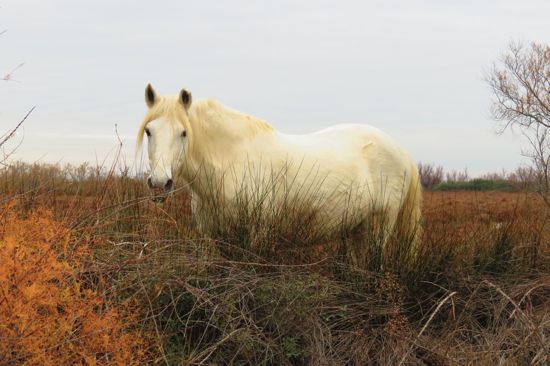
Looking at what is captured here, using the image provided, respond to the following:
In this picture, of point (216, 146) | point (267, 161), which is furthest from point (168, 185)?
point (267, 161)

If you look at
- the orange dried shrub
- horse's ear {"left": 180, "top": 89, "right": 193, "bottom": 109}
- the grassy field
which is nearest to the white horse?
horse's ear {"left": 180, "top": 89, "right": 193, "bottom": 109}

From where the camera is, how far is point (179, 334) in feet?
11.3

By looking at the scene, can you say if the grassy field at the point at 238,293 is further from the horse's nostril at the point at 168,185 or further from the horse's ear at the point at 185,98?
the horse's ear at the point at 185,98

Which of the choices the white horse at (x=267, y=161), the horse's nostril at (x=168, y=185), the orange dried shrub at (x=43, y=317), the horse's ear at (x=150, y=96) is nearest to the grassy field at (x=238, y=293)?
the orange dried shrub at (x=43, y=317)

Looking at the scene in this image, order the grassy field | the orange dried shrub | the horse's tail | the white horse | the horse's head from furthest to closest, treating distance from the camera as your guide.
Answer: the horse's tail < the white horse < the horse's head < the grassy field < the orange dried shrub

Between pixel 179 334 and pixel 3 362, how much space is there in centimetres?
120

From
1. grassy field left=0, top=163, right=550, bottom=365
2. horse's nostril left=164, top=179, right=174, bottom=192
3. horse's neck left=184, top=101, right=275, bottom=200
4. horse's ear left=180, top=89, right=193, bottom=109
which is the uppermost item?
horse's ear left=180, top=89, right=193, bottom=109

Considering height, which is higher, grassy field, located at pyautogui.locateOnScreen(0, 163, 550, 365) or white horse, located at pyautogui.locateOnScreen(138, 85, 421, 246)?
white horse, located at pyautogui.locateOnScreen(138, 85, 421, 246)

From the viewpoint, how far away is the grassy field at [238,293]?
2.70 m

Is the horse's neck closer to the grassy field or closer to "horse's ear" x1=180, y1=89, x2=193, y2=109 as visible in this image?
"horse's ear" x1=180, y1=89, x2=193, y2=109

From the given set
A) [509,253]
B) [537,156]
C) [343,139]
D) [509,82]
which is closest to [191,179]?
[343,139]

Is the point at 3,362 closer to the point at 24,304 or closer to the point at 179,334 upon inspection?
the point at 24,304

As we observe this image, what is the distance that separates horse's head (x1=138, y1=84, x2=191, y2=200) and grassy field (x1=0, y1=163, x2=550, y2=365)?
0.78 feet

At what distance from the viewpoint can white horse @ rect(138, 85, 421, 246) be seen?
4.29 m
